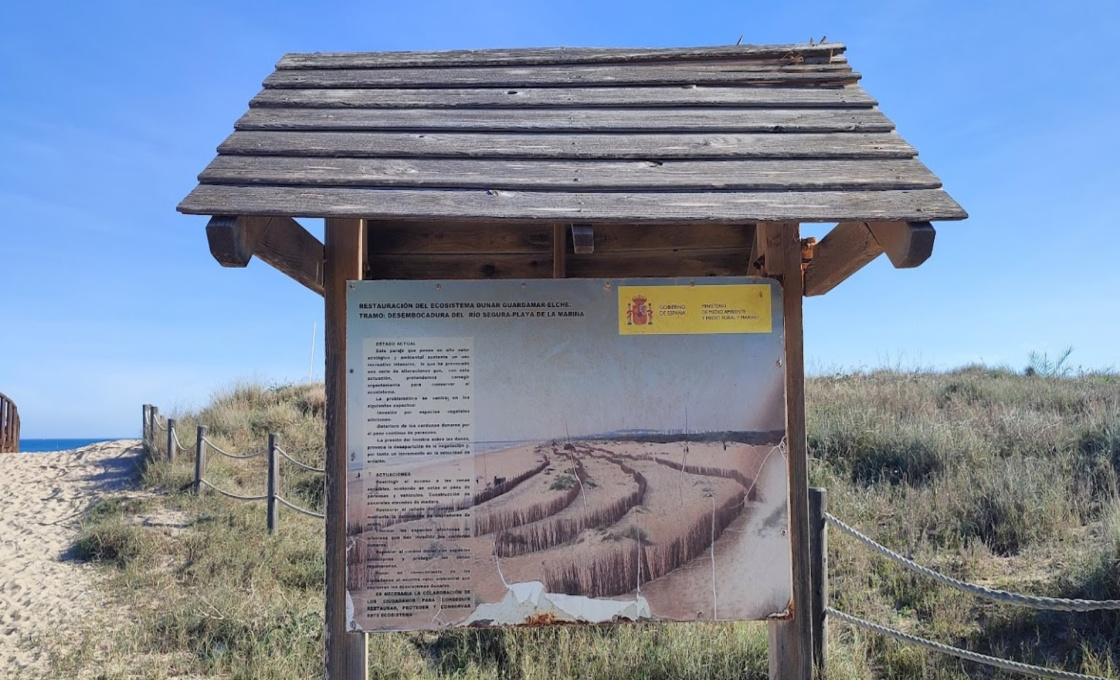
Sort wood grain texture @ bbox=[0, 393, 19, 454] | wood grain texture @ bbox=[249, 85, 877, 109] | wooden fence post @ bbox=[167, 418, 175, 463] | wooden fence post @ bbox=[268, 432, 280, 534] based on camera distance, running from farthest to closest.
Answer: wood grain texture @ bbox=[0, 393, 19, 454] → wooden fence post @ bbox=[167, 418, 175, 463] → wooden fence post @ bbox=[268, 432, 280, 534] → wood grain texture @ bbox=[249, 85, 877, 109]

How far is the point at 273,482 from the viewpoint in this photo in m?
10.6

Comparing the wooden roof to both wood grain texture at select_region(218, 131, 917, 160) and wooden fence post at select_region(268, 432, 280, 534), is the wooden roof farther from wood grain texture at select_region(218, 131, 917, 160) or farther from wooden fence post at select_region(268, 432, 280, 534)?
wooden fence post at select_region(268, 432, 280, 534)

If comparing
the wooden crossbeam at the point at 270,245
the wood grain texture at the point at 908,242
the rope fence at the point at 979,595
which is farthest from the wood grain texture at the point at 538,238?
the rope fence at the point at 979,595

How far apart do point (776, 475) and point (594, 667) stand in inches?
99.5

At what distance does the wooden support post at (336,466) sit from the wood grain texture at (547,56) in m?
1.20

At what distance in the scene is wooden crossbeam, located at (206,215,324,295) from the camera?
3.02 metres

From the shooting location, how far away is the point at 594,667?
5324mm

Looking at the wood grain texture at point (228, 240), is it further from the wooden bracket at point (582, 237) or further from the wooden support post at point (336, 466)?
the wooden bracket at point (582, 237)

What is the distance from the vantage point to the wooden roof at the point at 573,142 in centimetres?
315

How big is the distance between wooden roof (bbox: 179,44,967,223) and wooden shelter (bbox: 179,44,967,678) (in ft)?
0.04

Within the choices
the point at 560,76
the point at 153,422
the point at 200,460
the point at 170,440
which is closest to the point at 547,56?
the point at 560,76

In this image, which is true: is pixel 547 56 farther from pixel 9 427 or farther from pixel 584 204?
pixel 9 427

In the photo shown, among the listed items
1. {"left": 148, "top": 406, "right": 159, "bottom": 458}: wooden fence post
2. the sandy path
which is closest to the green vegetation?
the sandy path

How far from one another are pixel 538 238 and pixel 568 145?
81 cm
